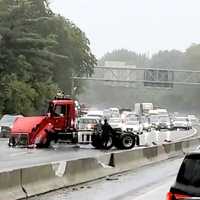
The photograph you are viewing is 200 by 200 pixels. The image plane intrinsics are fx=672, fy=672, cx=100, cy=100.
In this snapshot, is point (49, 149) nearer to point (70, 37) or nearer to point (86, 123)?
point (86, 123)

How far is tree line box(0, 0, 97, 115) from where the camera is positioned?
6319 cm

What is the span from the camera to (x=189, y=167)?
7.56m

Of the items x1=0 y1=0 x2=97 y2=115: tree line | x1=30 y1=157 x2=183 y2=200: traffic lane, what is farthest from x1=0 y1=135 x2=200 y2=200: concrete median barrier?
x1=0 y1=0 x2=97 y2=115: tree line

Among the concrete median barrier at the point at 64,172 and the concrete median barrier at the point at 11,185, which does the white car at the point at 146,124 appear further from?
the concrete median barrier at the point at 11,185

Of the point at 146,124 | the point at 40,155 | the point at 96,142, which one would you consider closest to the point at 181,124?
the point at 146,124

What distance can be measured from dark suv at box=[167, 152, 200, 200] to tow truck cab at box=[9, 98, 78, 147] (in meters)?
26.2

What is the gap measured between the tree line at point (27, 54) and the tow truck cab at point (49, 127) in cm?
2783

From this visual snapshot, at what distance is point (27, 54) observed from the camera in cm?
6919

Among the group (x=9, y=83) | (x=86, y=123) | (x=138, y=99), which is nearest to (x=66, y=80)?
(x=9, y=83)

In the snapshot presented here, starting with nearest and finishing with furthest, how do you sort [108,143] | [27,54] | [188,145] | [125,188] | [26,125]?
[125,188] < [26,125] < [108,143] < [188,145] < [27,54]

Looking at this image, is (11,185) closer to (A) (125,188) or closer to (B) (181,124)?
(A) (125,188)

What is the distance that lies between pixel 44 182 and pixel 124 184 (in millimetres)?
3295

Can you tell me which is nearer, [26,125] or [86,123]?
[26,125]

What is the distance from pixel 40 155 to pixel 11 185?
1532cm
